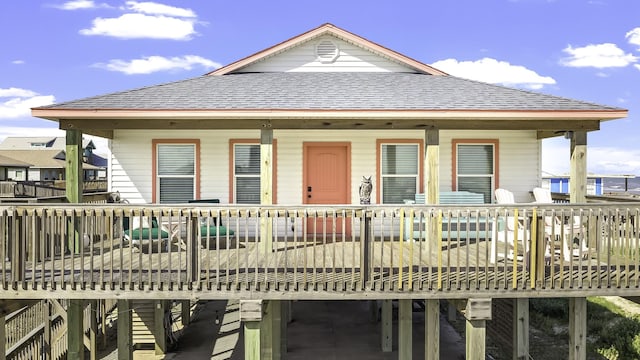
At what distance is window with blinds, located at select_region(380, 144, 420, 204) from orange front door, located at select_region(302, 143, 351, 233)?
857mm

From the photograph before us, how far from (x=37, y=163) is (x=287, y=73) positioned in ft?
141

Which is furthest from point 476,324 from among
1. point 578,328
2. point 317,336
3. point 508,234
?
point 317,336

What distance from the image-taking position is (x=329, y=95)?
9.31 m

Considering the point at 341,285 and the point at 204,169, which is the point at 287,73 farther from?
the point at 341,285

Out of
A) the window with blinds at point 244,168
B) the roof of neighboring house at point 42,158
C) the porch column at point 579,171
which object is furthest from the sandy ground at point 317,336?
the roof of neighboring house at point 42,158

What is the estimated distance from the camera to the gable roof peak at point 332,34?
1159 centimetres

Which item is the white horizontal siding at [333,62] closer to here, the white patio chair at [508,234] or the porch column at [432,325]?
the white patio chair at [508,234]

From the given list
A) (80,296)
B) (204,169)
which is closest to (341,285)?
(80,296)

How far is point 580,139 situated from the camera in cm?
840

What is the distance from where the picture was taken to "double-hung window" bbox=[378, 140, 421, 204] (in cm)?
1046

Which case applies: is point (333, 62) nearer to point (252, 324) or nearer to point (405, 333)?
point (405, 333)

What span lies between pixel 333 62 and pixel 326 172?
3408 mm

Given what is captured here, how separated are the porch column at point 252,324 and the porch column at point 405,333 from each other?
10.6ft

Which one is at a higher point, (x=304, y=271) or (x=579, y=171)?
(x=579, y=171)
